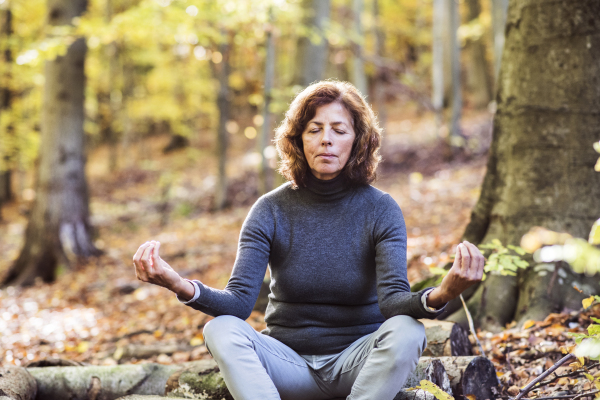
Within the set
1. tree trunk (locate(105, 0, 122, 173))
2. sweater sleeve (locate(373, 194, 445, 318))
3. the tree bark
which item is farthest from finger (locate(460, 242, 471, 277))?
tree trunk (locate(105, 0, 122, 173))

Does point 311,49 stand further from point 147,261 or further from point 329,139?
point 147,261

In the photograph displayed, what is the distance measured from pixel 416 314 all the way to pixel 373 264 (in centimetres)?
42

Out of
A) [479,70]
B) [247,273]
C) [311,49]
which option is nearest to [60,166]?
[311,49]

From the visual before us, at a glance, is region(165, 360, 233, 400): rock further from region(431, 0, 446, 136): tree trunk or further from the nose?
region(431, 0, 446, 136): tree trunk

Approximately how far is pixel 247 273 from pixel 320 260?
1.19 feet

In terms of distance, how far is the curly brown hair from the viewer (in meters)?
2.55

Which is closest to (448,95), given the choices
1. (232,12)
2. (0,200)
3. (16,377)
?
(232,12)

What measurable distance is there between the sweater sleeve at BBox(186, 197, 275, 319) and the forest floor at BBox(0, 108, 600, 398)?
103 cm

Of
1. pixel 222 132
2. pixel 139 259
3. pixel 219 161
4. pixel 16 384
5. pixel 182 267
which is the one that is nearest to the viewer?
pixel 139 259

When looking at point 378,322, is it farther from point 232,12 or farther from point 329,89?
point 232,12

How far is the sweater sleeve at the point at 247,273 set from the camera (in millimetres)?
2281

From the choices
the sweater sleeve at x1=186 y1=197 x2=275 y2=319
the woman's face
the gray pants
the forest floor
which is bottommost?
the forest floor

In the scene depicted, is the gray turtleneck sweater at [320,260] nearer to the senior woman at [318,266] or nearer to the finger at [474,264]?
the senior woman at [318,266]

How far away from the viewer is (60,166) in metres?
8.53
